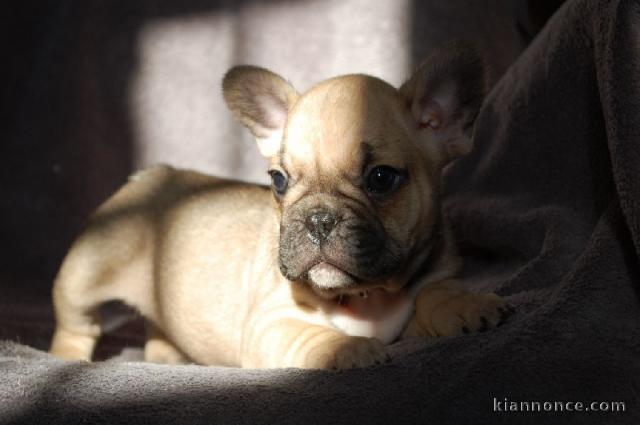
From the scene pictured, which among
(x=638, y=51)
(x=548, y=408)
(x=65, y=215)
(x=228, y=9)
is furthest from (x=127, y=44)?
(x=548, y=408)

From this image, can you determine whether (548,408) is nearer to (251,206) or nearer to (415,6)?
(251,206)

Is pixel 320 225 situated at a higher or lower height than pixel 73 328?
higher

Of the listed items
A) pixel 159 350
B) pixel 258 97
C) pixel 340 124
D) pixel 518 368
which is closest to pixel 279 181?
pixel 340 124

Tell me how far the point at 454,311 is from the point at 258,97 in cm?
112

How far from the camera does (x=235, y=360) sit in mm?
2918

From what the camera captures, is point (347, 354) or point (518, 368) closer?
point (518, 368)

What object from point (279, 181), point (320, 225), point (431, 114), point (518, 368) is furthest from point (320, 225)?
point (431, 114)

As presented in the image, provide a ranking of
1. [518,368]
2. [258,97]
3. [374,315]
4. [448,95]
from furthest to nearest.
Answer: [258,97]
[448,95]
[374,315]
[518,368]

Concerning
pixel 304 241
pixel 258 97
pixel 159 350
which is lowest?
pixel 159 350

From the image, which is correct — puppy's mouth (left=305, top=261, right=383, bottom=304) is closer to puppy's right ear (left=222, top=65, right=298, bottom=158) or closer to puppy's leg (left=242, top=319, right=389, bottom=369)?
puppy's leg (left=242, top=319, right=389, bottom=369)

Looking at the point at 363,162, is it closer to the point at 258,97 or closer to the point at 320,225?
the point at 320,225

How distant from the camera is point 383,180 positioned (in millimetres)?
2312

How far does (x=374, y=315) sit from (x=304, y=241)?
0.47 meters

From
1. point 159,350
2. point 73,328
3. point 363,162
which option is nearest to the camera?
point 363,162
